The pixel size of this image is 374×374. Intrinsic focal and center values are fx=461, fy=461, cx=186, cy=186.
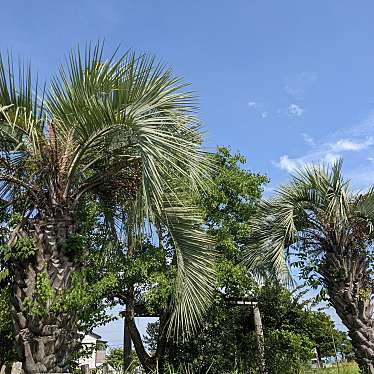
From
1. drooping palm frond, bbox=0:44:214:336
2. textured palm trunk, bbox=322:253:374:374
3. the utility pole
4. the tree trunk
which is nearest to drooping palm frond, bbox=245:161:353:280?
textured palm trunk, bbox=322:253:374:374

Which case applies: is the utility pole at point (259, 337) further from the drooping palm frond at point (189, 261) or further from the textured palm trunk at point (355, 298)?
the drooping palm frond at point (189, 261)

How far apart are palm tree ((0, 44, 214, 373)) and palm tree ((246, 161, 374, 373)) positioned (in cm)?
304

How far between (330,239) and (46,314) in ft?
16.2

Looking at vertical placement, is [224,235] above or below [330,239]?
above

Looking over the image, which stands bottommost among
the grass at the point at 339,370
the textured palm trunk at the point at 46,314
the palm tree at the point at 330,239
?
the grass at the point at 339,370

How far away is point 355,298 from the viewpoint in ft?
23.5

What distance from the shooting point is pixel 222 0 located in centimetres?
592

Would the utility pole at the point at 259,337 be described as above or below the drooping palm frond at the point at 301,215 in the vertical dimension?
below

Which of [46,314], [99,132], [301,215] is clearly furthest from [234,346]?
[99,132]

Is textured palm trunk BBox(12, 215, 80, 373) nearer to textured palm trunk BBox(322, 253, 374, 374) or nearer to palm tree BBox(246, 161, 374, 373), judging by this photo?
palm tree BBox(246, 161, 374, 373)

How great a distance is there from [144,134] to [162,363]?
7.35 m

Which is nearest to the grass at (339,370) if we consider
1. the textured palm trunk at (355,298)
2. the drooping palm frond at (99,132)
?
the textured palm trunk at (355,298)

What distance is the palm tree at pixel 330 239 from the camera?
7109 millimetres

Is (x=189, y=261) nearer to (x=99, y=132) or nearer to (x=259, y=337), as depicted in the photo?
(x=99, y=132)
